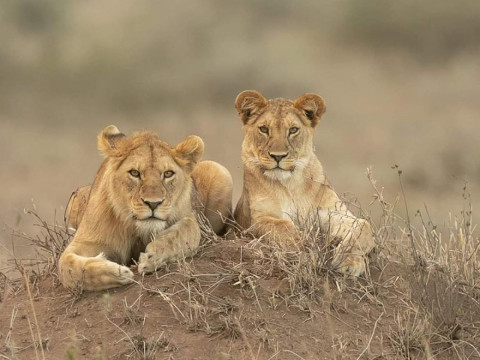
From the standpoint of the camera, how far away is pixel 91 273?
6582 millimetres

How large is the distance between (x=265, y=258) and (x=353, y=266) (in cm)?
58

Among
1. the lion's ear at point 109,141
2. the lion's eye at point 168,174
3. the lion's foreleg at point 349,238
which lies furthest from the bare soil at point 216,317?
the lion's ear at point 109,141

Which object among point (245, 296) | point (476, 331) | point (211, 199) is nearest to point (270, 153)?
point (211, 199)

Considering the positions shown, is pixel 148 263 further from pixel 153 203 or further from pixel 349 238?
pixel 349 238

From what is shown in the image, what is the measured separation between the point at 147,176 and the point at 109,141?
0.58 m

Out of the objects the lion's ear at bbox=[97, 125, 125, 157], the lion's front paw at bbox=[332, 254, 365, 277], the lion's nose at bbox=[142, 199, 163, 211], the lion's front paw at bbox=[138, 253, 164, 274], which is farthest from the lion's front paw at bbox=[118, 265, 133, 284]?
Answer: the lion's front paw at bbox=[332, 254, 365, 277]

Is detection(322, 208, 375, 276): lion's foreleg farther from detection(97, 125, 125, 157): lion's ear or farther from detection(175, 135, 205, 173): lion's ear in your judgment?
detection(97, 125, 125, 157): lion's ear

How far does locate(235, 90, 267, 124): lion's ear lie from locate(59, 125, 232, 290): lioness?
1.09 m

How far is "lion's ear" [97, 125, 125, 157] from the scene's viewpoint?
22.8ft

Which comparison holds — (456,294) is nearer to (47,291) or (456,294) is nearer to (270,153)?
(270,153)

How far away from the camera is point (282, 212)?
7.91 meters

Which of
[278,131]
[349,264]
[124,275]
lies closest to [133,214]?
[124,275]

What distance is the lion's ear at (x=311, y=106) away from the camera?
Result: 799cm

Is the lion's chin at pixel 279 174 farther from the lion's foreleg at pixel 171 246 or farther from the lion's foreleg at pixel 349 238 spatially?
the lion's foreleg at pixel 171 246
